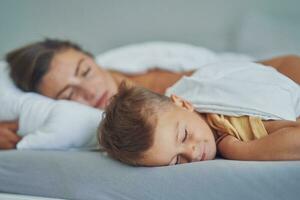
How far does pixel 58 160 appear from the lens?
88 centimetres

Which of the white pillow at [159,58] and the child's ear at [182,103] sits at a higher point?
the child's ear at [182,103]

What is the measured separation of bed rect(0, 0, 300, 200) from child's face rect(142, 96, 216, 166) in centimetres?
3

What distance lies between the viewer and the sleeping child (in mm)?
797

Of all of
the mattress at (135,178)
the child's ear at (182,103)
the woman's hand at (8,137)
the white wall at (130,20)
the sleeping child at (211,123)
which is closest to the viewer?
the mattress at (135,178)

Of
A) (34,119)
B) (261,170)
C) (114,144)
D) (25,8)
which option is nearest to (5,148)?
(34,119)

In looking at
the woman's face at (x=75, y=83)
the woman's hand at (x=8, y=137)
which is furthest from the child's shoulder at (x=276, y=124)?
the woman's hand at (x=8, y=137)

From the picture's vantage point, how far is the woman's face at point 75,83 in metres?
1.20

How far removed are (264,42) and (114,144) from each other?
83 centimetres

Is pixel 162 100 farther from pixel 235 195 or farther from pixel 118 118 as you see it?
pixel 235 195

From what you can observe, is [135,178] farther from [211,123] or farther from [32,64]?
[32,64]

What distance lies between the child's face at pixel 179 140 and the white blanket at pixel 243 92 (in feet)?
0.24

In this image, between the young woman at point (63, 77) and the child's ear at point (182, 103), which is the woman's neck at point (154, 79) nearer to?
the young woman at point (63, 77)

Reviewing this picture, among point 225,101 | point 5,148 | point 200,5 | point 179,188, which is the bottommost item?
point 5,148

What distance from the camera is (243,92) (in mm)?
894
